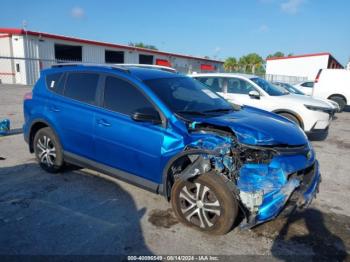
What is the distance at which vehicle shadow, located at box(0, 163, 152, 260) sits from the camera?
303 cm

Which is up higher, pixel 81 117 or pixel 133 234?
pixel 81 117

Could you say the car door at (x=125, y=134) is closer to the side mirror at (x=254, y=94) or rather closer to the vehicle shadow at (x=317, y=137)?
the side mirror at (x=254, y=94)

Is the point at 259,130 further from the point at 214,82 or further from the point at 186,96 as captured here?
the point at 214,82

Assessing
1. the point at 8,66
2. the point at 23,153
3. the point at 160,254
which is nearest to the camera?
the point at 160,254

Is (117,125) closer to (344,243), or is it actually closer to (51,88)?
(51,88)

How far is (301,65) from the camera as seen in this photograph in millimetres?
38656

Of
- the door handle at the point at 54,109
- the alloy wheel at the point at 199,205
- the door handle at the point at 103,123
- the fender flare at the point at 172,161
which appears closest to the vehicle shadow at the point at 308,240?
the alloy wheel at the point at 199,205

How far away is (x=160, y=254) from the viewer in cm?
296

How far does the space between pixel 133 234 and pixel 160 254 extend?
0.44 m

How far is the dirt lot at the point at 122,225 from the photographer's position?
120 inches

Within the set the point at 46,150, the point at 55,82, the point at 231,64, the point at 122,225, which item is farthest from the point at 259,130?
the point at 231,64

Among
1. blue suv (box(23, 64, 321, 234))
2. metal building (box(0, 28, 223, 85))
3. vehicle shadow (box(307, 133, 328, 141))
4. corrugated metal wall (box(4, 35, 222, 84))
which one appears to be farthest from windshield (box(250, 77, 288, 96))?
corrugated metal wall (box(4, 35, 222, 84))

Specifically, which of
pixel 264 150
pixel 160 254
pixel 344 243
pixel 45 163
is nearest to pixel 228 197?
pixel 264 150

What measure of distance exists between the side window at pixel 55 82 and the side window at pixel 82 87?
0.13 m
